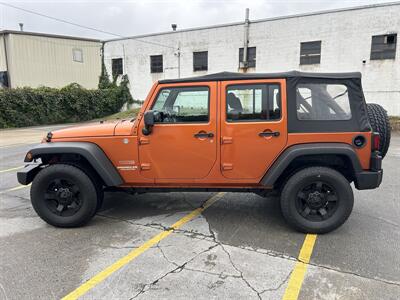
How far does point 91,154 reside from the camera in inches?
150

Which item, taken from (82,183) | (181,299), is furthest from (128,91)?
(181,299)

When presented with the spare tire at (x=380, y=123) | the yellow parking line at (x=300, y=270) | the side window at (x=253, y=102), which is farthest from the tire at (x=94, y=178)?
the spare tire at (x=380, y=123)

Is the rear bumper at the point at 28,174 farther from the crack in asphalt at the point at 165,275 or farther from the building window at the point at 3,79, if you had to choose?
the building window at the point at 3,79

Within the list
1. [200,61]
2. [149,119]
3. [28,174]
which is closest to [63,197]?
[28,174]

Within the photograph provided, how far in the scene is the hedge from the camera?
18.6 meters

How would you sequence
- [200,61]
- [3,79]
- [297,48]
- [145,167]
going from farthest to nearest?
1. [3,79]
2. [200,61]
3. [297,48]
4. [145,167]

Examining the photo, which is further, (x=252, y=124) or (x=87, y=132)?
(x=87, y=132)

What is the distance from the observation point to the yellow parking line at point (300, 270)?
8.73 feet

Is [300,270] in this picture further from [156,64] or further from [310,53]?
[156,64]

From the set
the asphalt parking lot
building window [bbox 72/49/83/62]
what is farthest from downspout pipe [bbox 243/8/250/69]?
the asphalt parking lot

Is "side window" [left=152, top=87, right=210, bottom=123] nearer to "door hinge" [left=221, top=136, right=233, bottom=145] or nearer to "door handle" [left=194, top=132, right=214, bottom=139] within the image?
"door handle" [left=194, top=132, right=214, bottom=139]

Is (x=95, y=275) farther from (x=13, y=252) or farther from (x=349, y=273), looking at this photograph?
(x=349, y=273)

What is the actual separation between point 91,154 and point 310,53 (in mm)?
18340

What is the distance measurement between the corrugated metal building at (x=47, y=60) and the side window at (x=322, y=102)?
994 inches
